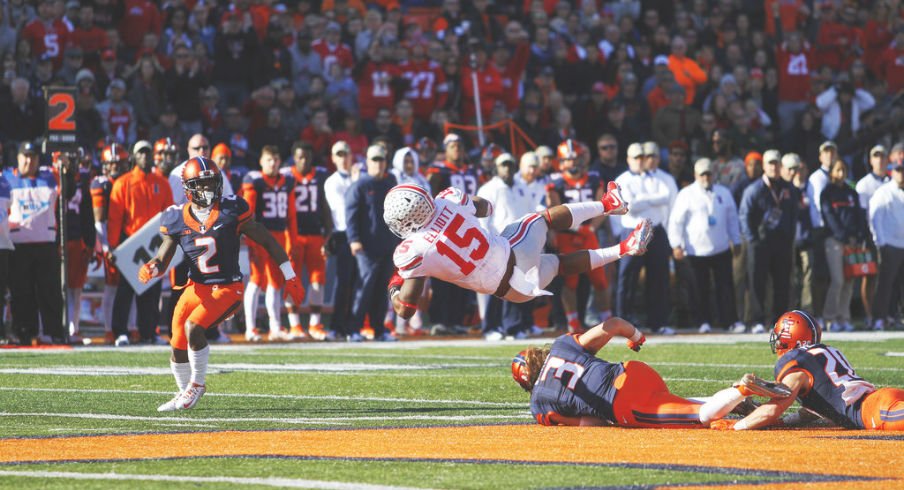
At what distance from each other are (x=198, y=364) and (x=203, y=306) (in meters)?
0.37

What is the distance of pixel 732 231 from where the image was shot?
1658cm

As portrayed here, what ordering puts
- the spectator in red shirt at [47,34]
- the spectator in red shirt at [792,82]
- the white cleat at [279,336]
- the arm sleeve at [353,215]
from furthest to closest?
the spectator in red shirt at [792,82]
the spectator in red shirt at [47,34]
the white cleat at [279,336]
the arm sleeve at [353,215]

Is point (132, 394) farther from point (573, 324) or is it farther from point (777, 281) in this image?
point (777, 281)

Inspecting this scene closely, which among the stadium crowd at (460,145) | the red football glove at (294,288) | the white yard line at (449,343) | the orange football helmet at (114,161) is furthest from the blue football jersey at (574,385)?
the orange football helmet at (114,161)

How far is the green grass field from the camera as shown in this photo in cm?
605

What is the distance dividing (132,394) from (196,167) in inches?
64.6

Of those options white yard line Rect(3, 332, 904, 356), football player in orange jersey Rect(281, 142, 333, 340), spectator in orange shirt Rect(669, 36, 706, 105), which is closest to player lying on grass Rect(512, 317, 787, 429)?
white yard line Rect(3, 332, 904, 356)

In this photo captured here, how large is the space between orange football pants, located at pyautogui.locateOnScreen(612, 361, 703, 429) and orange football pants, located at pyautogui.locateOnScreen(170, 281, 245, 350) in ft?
9.33

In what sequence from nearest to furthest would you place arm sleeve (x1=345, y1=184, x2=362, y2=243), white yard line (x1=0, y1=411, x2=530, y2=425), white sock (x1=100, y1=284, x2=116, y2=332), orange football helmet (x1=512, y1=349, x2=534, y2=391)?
orange football helmet (x1=512, y1=349, x2=534, y2=391) < white yard line (x1=0, y1=411, x2=530, y2=425) < white sock (x1=100, y1=284, x2=116, y2=332) < arm sleeve (x1=345, y1=184, x2=362, y2=243)

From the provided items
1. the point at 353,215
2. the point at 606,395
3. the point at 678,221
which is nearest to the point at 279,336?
the point at 353,215

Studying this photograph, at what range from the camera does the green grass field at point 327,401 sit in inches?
238

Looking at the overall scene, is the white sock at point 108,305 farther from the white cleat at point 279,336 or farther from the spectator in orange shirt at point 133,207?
the white cleat at point 279,336

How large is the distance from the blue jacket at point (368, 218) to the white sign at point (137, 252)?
1788mm

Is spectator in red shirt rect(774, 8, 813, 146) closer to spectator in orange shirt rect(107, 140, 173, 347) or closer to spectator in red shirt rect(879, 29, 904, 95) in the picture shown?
spectator in red shirt rect(879, 29, 904, 95)
